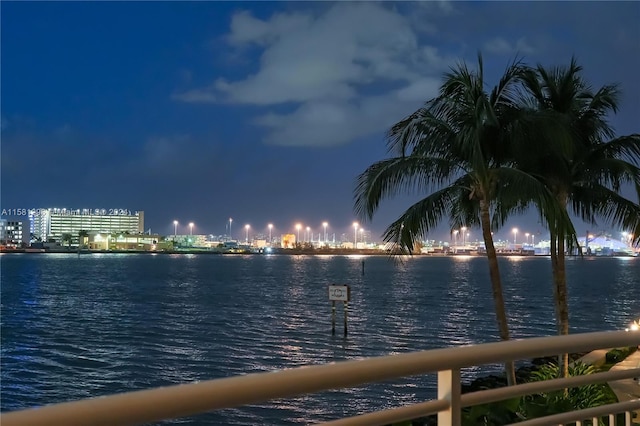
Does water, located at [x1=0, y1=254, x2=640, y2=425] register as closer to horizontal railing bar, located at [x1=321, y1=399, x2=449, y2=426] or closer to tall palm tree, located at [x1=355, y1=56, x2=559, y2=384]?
tall palm tree, located at [x1=355, y1=56, x2=559, y2=384]

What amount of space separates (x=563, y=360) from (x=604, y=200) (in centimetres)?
360

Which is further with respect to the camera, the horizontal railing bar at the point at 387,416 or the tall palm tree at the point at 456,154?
the tall palm tree at the point at 456,154

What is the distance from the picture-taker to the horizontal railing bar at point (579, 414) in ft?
9.60

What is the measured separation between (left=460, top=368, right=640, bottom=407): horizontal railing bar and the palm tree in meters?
9.95

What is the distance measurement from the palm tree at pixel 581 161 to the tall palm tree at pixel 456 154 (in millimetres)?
754

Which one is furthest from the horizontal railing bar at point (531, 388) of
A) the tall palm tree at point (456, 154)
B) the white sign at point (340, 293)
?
the white sign at point (340, 293)

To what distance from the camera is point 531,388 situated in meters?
2.80

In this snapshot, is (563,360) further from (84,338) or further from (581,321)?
(581,321)

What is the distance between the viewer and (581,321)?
4544 centimetres

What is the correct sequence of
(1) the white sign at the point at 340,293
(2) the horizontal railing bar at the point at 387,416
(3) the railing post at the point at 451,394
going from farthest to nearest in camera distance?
(1) the white sign at the point at 340,293
(3) the railing post at the point at 451,394
(2) the horizontal railing bar at the point at 387,416

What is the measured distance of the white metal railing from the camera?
5.41 ft

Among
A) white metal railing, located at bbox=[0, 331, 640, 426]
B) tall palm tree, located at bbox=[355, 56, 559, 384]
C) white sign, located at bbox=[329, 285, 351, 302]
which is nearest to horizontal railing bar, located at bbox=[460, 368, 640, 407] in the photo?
white metal railing, located at bbox=[0, 331, 640, 426]

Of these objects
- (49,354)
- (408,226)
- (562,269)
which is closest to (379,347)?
(49,354)

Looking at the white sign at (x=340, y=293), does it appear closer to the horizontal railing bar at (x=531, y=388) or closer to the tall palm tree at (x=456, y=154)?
the tall palm tree at (x=456, y=154)
